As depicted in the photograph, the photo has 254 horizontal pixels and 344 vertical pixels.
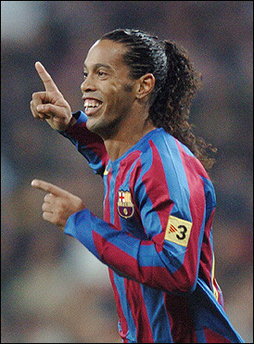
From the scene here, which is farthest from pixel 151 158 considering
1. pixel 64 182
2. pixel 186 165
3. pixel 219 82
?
pixel 219 82

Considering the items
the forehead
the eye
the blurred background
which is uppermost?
the forehead

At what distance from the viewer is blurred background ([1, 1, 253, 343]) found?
3246 millimetres

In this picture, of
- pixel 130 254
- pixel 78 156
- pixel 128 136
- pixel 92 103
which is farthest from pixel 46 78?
pixel 78 156

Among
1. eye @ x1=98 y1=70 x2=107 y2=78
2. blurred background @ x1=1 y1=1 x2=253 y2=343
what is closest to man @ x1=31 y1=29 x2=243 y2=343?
eye @ x1=98 y1=70 x2=107 y2=78

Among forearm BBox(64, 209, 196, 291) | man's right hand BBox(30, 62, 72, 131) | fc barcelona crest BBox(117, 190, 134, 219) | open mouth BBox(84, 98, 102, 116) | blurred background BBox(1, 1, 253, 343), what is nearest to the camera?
forearm BBox(64, 209, 196, 291)

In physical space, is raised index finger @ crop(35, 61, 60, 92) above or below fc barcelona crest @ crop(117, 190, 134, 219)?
above

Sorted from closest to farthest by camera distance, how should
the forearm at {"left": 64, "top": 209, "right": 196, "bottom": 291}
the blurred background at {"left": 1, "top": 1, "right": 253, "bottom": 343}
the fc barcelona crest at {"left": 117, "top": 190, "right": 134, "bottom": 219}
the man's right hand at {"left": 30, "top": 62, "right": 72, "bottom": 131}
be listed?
the forearm at {"left": 64, "top": 209, "right": 196, "bottom": 291}, the fc barcelona crest at {"left": 117, "top": 190, "right": 134, "bottom": 219}, the man's right hand at {"left": 30, "top": 62, "right": 72, "bottom": 131}, the blurred background at {"left": 1, "top": 1, "right": 253, "bottom": 343}

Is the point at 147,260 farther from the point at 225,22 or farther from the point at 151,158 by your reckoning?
the point at 225,22

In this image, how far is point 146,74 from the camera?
1.58m

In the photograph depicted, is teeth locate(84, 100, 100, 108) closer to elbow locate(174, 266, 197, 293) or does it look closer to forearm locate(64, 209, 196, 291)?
forearm locate(64, 209, 196, 291)

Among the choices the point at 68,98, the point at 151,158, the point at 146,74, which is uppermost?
the point at 146,74

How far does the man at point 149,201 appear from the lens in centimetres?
133

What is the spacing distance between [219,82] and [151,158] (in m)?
2.35

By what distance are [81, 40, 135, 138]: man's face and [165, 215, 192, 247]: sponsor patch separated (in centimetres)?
41
